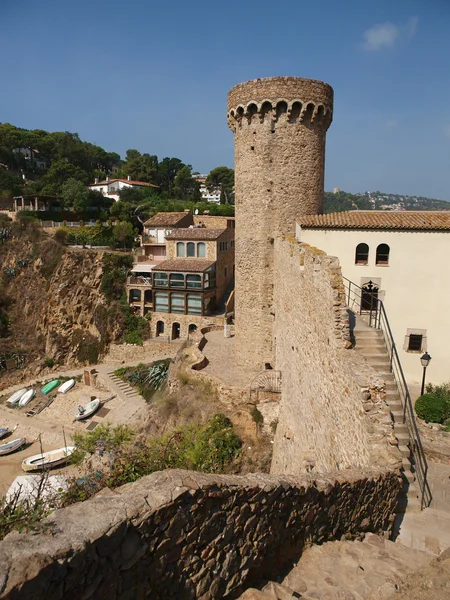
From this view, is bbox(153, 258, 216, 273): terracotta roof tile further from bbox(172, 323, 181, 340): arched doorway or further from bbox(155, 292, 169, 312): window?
bbox(172, 323, 181, 340): arched doorway

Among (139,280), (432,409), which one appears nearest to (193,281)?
(139,280)

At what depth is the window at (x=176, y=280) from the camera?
33.1 m

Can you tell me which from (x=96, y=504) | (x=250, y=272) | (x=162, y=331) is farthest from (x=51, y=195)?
(x=96, y=504)

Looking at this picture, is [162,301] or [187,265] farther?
[162,301]

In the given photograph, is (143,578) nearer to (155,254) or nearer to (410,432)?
(410,432)

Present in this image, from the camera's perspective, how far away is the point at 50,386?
101ft

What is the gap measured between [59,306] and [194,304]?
14.3 meters

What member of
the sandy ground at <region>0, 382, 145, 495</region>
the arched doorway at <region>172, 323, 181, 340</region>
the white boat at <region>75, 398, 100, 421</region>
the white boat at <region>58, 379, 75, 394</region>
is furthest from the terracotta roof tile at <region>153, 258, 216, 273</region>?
the white boat at <region>75, 398, 100, 421</region>

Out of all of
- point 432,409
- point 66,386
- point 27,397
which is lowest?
point 27,397

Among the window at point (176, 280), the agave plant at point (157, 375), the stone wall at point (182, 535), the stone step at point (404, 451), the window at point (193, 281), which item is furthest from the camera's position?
the window at point (176, 280)

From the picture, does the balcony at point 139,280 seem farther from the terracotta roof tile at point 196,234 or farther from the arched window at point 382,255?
the arched window at point 382,255

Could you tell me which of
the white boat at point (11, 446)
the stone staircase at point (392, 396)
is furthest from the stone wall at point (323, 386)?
the white boat at point (11, 446)

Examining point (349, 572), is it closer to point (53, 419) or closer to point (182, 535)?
point (182, 535)

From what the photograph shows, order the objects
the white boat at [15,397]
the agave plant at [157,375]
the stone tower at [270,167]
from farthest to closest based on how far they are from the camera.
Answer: the white boat at [15,397], the agave plant at [157,375], the stone tower at [270,167]
